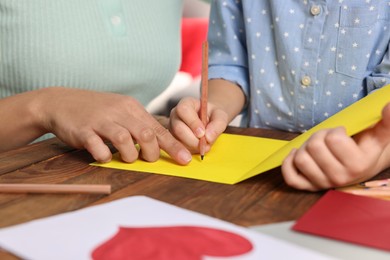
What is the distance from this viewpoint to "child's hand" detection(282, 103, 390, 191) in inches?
21.9

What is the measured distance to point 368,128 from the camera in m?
0.59

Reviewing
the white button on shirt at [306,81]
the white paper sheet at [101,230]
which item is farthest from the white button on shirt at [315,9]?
the white paper sheet at [101,230]

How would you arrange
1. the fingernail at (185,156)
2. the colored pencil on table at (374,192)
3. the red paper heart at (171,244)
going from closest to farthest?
1. the red paper heart at (171,244)
2. the colored pencil on table at (374,192)
3. the fingernail at (185,156)

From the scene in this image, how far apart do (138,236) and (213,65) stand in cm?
66

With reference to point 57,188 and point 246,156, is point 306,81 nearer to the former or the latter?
point 246,156

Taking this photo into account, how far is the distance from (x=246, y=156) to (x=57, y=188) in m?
0.25

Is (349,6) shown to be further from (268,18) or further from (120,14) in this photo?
(120,14)

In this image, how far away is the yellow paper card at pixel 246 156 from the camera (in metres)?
0.60

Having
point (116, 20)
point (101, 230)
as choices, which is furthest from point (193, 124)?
point (116, 20)

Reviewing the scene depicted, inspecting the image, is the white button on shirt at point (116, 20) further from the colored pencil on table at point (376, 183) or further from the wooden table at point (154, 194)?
the colored pencil on table at point (376, 183)

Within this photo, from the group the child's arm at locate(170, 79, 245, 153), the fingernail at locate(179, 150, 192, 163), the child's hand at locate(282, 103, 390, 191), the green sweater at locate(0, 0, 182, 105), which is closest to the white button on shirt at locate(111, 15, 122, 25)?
the green sweater at locate(0, 0, 182, 105)

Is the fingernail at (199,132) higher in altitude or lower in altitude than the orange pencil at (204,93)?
lower

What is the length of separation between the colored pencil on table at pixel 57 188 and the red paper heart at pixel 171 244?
0.10 metres

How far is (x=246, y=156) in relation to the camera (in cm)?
70
